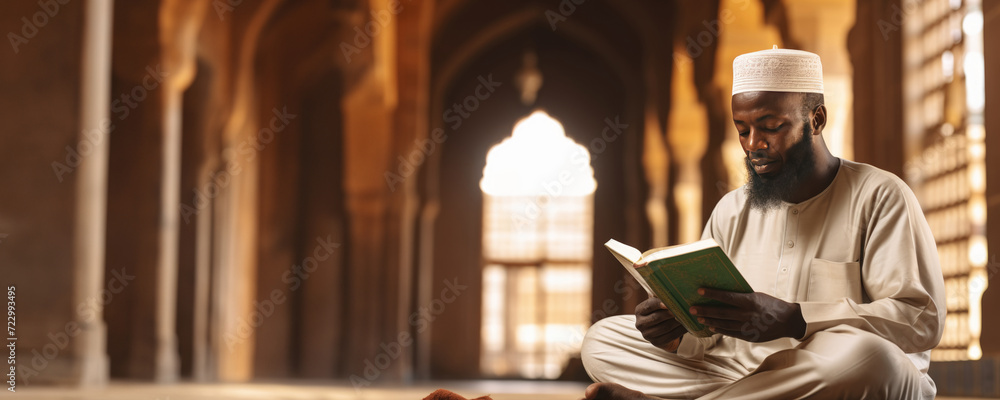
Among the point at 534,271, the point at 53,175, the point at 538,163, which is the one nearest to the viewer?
the point at 53,175

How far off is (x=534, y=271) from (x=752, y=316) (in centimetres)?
1820

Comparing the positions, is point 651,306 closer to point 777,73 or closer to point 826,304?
point 826,304

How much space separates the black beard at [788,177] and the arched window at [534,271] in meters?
16.9

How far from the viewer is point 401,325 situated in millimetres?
14844

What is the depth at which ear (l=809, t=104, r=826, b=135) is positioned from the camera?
120 inches

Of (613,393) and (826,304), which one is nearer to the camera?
(826,304)

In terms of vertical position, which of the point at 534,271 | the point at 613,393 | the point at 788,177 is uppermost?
the point at 788,177

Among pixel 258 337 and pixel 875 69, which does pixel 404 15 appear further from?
pixel 875 69

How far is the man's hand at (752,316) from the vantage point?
8.42 feet

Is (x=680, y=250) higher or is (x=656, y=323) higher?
(x=680, y=250)

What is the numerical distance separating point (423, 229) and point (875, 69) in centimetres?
1142

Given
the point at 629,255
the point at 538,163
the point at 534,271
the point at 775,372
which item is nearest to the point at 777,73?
the point at 629,255

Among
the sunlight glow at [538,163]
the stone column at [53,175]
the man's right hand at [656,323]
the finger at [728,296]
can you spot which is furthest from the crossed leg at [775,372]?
the sunlight glow at [538,163]

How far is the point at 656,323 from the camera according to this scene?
2941mm
